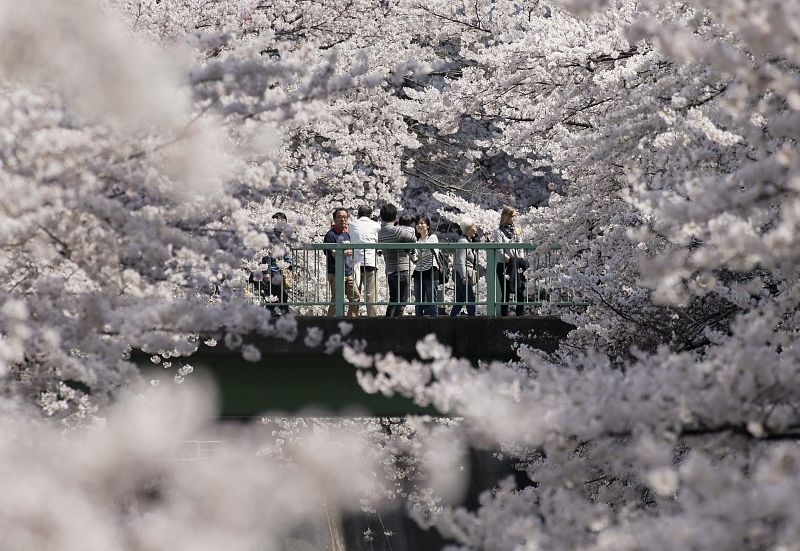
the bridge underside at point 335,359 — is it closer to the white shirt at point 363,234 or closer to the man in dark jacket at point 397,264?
the man in dark jacket at point 397,264

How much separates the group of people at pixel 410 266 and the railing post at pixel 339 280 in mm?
111

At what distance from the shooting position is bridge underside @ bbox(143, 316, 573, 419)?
13.8 metres

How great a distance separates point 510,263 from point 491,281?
44 cm

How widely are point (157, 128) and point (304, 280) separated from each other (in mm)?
8660

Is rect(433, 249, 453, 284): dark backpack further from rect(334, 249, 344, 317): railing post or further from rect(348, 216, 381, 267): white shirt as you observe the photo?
rect(334, 249, 344, 317): railing post

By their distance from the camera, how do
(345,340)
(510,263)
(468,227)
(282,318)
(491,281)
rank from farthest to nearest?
(468,227), (510,263), (491,281), (345,340), (282,318)

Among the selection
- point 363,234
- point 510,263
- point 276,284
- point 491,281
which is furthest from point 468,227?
point 276,284

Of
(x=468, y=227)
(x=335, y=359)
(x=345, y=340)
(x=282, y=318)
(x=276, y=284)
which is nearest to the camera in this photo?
(x=282, y=318)

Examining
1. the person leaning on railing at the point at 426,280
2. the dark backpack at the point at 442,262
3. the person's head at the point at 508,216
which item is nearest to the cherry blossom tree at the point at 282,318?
the person's head at the point at 508,216

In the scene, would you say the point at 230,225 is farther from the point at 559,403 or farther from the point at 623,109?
the point at 623,109

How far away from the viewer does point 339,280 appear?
46.8 feet

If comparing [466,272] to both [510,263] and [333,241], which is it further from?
[333,241]

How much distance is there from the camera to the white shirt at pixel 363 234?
1470 cm

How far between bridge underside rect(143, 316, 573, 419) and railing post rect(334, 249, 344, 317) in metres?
0.51
